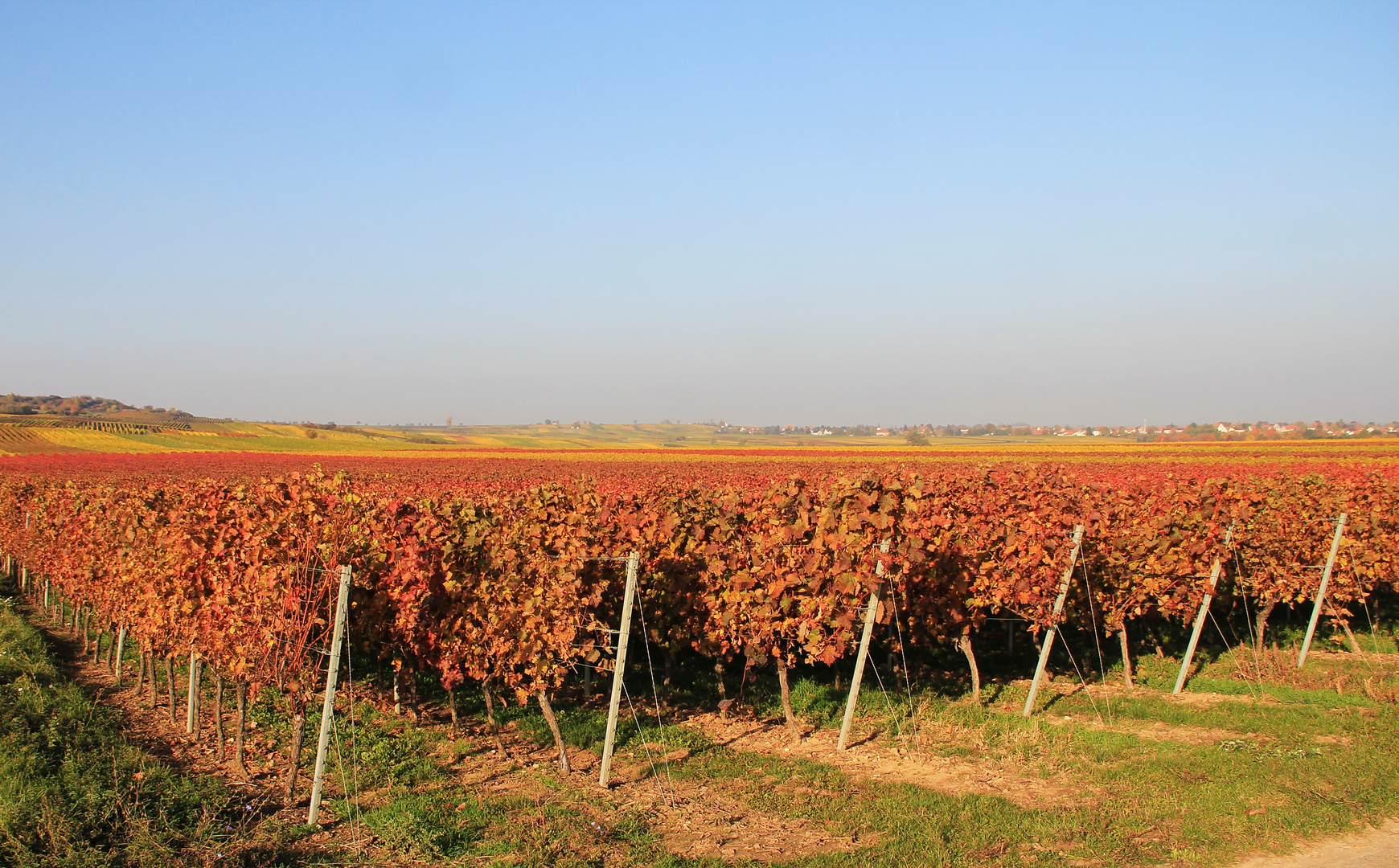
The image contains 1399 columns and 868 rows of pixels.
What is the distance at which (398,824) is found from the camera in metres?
6.34

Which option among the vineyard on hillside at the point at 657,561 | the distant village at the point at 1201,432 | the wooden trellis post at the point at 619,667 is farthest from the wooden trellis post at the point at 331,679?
the distant village at the point at 1201,432

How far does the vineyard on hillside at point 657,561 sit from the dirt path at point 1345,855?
11.8 feet

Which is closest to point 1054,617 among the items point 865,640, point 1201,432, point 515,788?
point 865,640

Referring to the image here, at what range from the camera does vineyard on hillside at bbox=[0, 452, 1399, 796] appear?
754cm

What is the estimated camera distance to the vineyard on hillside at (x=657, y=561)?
297 inches

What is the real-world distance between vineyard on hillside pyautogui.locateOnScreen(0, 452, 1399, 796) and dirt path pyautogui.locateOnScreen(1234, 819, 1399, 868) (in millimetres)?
3608

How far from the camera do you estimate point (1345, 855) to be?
5.84 meters

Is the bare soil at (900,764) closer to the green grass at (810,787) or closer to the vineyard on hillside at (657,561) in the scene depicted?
the green grass at (810,787)

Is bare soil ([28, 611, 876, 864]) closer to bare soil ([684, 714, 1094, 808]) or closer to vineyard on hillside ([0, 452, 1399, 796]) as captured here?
vineyard on hillside ([0, 452, 1399, 796])

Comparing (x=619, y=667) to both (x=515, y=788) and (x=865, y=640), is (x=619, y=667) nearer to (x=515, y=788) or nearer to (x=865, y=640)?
(x=515, y=788)

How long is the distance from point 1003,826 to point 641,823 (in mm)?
2902

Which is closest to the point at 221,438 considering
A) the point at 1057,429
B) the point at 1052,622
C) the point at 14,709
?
the point at 14,709

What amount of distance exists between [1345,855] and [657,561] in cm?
704

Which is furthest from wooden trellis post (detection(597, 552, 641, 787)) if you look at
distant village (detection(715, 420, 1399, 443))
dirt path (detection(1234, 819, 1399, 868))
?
distant village (detection(715, 420, 1399, 443))
